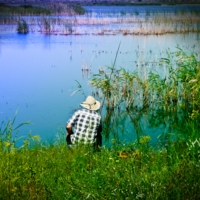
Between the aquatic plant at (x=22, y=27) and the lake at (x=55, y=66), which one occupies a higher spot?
the aquatic plant at (x=22, y=27)

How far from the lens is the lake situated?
4.58m

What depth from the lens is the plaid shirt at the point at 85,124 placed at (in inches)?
99.9

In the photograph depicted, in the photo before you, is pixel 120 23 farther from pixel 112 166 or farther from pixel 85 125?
pixel 112 166

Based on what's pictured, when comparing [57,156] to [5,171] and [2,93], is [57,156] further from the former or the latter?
[2,93]

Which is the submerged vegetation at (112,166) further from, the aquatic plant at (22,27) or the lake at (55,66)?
the aquatic plant at (22,27)

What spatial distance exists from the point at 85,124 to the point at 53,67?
4968 mm

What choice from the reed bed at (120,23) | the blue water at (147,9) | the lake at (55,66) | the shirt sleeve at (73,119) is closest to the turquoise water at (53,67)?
the lake at (55,66)

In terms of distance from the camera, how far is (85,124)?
2541 mm

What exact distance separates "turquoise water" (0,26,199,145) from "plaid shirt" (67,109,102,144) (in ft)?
3.42

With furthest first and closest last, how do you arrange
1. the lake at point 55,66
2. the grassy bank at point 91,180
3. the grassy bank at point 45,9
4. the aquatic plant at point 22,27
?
the aquatic plant at point 22,27 → the grassy bank at point 45,9 → the lake at point 55,66 → the grassy bank at point 91,180

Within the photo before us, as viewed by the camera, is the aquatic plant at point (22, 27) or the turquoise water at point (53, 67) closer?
the turquoise water at point (53, 67)

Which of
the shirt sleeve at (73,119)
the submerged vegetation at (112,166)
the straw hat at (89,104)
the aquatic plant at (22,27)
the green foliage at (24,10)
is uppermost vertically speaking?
the green foliage at (24,10)

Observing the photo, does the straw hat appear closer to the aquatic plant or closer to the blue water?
the blue water

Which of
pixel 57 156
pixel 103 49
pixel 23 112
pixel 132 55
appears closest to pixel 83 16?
pixel 103 49
